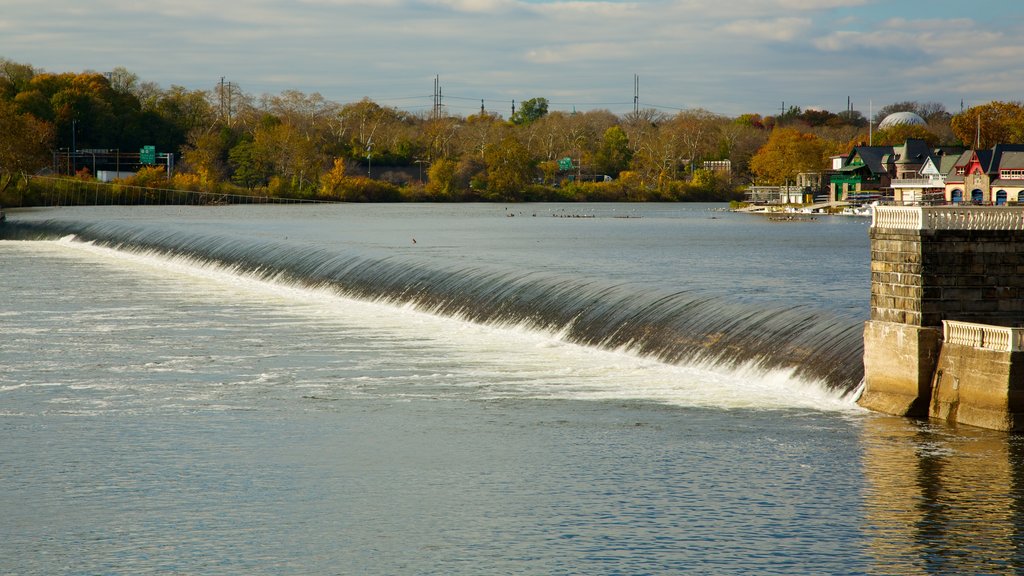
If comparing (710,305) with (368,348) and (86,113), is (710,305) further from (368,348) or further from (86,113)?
(86,113)

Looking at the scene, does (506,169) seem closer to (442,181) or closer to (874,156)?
(442,181)

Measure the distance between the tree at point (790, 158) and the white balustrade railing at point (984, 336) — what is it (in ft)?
375

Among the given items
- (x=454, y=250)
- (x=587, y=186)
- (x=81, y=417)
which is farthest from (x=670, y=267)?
(x=587, y=186)

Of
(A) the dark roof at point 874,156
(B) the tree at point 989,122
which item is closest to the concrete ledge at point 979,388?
(A) the dark roof at point 874,156

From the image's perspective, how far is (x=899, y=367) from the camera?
18.2m

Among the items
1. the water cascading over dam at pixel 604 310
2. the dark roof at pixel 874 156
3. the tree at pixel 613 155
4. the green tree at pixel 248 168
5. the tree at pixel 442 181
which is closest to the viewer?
the water cascading over dam at pixel 604 310

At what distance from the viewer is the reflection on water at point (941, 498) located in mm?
11914

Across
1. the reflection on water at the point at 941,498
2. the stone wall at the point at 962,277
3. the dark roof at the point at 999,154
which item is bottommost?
the reflection on water at the point at 941,498

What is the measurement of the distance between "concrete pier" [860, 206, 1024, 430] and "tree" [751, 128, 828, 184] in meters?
113

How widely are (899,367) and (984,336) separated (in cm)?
161

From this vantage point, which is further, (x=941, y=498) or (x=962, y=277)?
(x=962, y=277)

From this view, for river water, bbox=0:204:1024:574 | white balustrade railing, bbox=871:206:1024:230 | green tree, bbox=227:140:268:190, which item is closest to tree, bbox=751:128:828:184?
green tree, bbox=227:140:268:190

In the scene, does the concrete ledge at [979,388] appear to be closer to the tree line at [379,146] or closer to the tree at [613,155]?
the tree line at [379,146]

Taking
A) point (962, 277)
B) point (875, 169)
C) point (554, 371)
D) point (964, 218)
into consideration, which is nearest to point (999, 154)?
point (875, 169)
